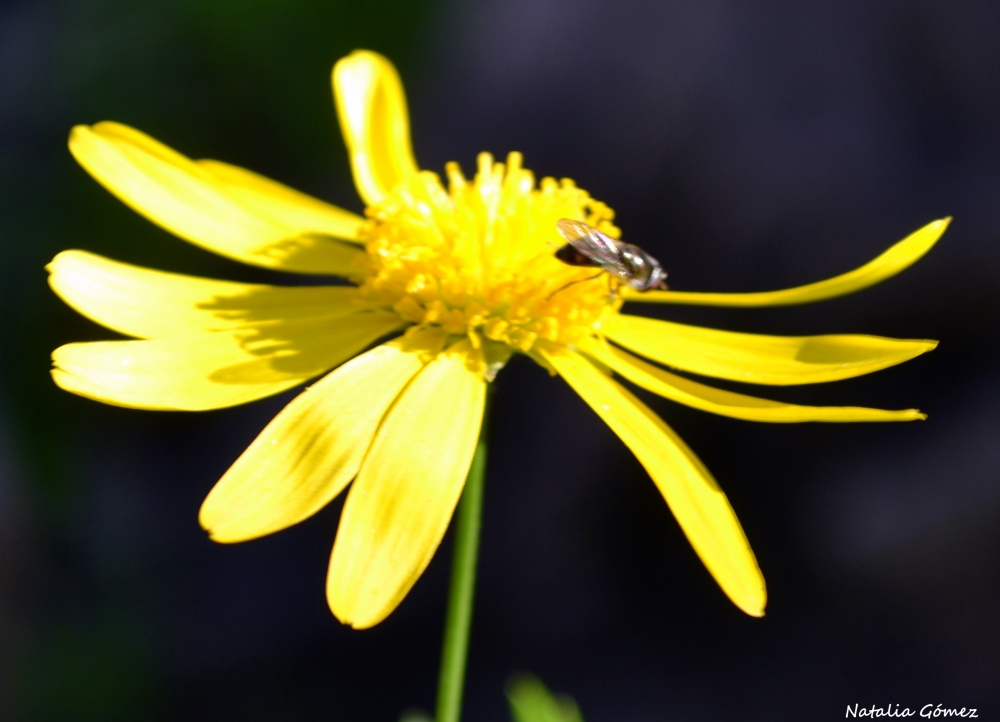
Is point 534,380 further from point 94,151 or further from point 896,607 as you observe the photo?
point 94,151

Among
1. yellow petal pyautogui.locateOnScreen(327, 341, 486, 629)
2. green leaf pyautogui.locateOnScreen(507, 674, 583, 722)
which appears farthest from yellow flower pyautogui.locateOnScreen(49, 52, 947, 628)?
green leaf pyautogui.locateOnScreen(507, 674, 583, 722)

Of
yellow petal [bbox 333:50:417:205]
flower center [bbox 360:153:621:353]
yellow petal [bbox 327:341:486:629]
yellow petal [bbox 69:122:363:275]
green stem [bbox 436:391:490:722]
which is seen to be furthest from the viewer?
yellow petal [bbox 333:50:417:205]

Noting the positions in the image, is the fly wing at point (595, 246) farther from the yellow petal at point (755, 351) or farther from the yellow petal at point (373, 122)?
the yellow petal at point (373, 122)

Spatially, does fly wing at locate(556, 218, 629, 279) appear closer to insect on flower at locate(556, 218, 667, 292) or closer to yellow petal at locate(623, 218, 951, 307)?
insect on flower at locate(556, 218, 667, 292)

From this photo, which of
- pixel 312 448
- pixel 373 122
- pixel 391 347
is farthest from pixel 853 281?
pixel 373 122

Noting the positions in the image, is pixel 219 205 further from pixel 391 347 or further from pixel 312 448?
pixel 312 448

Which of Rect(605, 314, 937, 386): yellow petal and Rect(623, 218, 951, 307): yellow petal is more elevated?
Rect(623, 218, 951, 307): yellow petal

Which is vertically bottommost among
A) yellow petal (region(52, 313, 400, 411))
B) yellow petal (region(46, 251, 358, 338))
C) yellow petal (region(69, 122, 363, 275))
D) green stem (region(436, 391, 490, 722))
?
green stem (region(436, 391, 490, 722))
